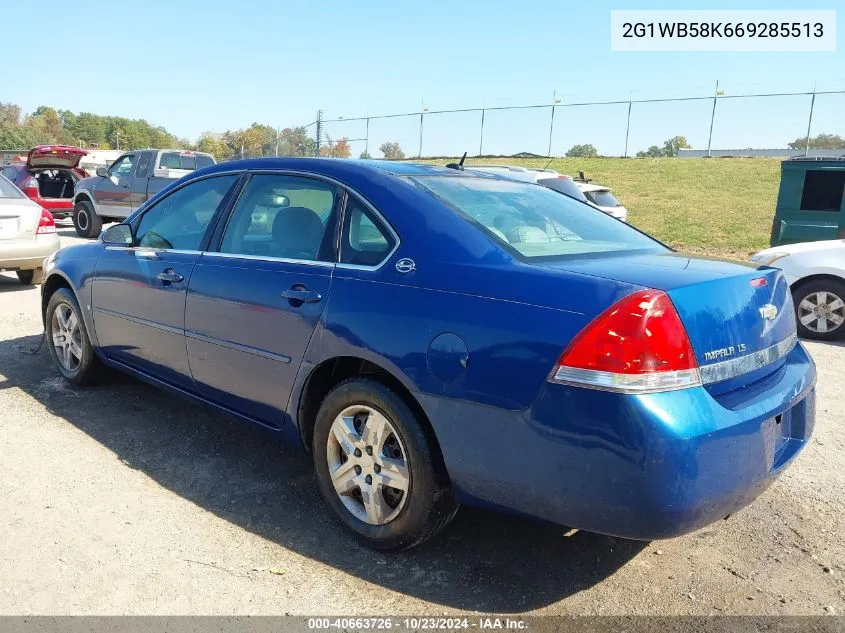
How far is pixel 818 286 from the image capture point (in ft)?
24.6

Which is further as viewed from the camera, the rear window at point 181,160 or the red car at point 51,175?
the red car at point 51,175

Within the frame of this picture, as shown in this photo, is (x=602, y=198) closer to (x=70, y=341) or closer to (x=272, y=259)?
(x=70, y=341)

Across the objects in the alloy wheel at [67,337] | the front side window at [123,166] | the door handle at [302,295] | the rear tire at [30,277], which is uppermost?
the front side window at [123,166]

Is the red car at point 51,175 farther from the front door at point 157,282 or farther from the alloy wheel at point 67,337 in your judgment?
the front door at point 157,282

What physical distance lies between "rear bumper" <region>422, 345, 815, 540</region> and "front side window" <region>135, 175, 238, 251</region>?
6.44ft

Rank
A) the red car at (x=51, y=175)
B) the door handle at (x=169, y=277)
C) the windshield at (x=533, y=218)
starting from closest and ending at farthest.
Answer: the windshield at (x=533, y=218), the door handle at (x=169, y=277), the red car at (x=51, y=175)

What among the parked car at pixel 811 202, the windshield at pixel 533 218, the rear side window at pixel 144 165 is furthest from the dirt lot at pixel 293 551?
the rear side window at pixel 144 165

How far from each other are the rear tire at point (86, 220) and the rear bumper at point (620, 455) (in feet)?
48.5

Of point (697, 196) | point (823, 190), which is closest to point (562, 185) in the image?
point (823, 190)

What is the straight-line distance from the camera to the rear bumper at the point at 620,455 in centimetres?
226

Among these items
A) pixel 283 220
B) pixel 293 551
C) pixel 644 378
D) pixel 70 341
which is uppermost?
pixel 283 220

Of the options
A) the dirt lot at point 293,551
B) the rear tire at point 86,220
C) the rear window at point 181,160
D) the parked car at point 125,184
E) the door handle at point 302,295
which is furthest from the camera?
the rear tire at point 86,220

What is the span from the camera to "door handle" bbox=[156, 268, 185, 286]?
3.88 meters

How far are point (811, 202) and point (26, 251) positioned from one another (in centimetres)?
1099
